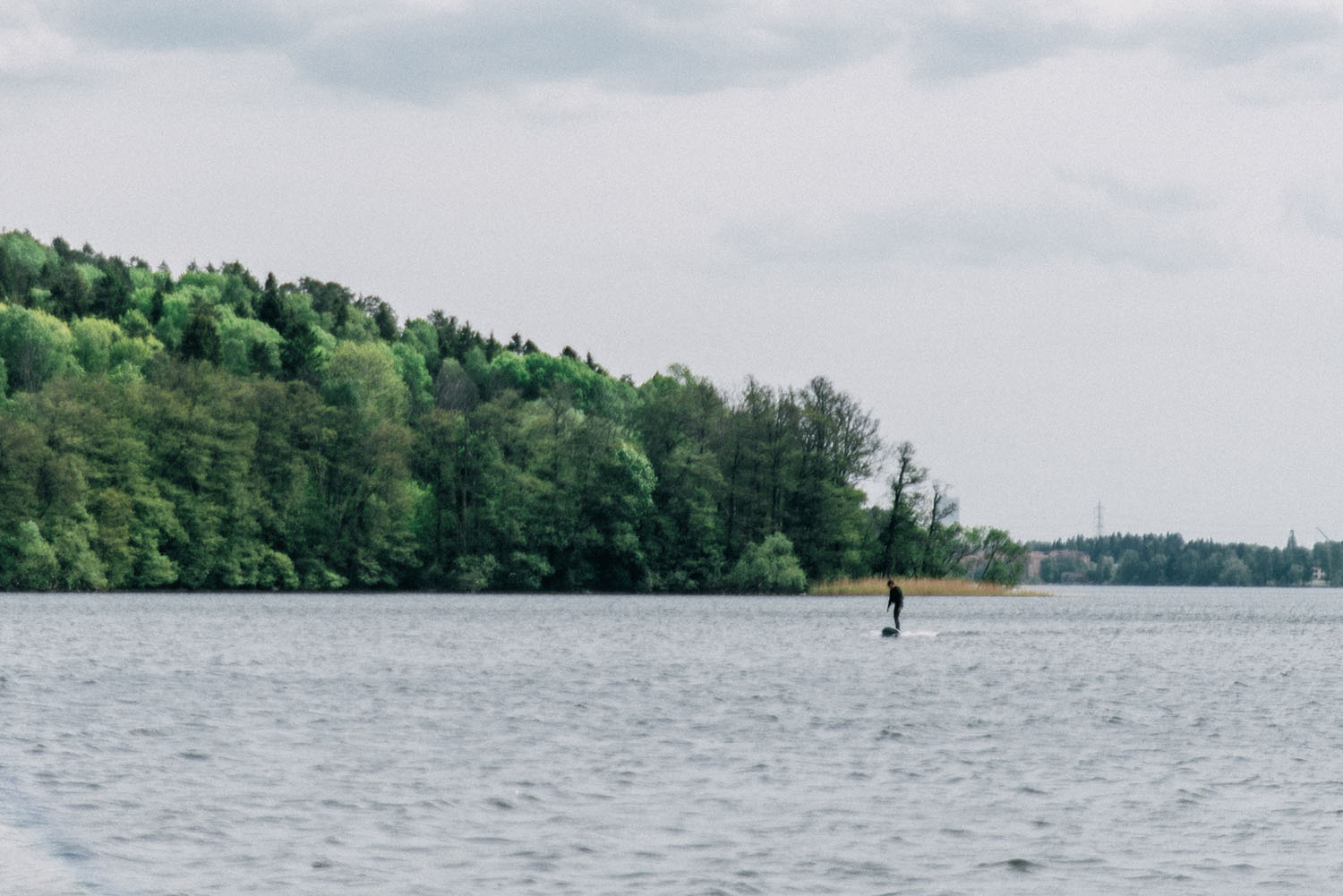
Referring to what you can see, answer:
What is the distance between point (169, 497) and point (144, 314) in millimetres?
58452

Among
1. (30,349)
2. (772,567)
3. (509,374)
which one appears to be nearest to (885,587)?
(772,567)

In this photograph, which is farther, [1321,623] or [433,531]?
[433,531]

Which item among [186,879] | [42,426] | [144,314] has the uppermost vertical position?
[144,314]

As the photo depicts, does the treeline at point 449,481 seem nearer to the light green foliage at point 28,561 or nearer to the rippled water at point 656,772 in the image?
the light green foliage at point 28,561

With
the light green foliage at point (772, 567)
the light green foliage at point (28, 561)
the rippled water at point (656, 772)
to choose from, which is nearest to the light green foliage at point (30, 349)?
the light green foliage at point (28, 561)

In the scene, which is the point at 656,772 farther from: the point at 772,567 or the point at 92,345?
the point at 92,345

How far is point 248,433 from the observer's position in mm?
123500

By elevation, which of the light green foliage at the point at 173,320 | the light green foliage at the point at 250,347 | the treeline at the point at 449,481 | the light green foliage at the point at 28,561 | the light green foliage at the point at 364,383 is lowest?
the light green foliage at the point at 28,561

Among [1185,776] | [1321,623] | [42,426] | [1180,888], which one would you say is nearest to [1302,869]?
[1180,888]

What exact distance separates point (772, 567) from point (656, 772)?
340ft

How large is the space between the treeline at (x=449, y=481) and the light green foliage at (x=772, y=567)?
19cm

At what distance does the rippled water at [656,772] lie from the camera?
18.1 metres

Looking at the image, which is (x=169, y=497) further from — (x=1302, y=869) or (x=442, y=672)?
(x=1302, y=869)

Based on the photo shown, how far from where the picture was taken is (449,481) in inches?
5212
